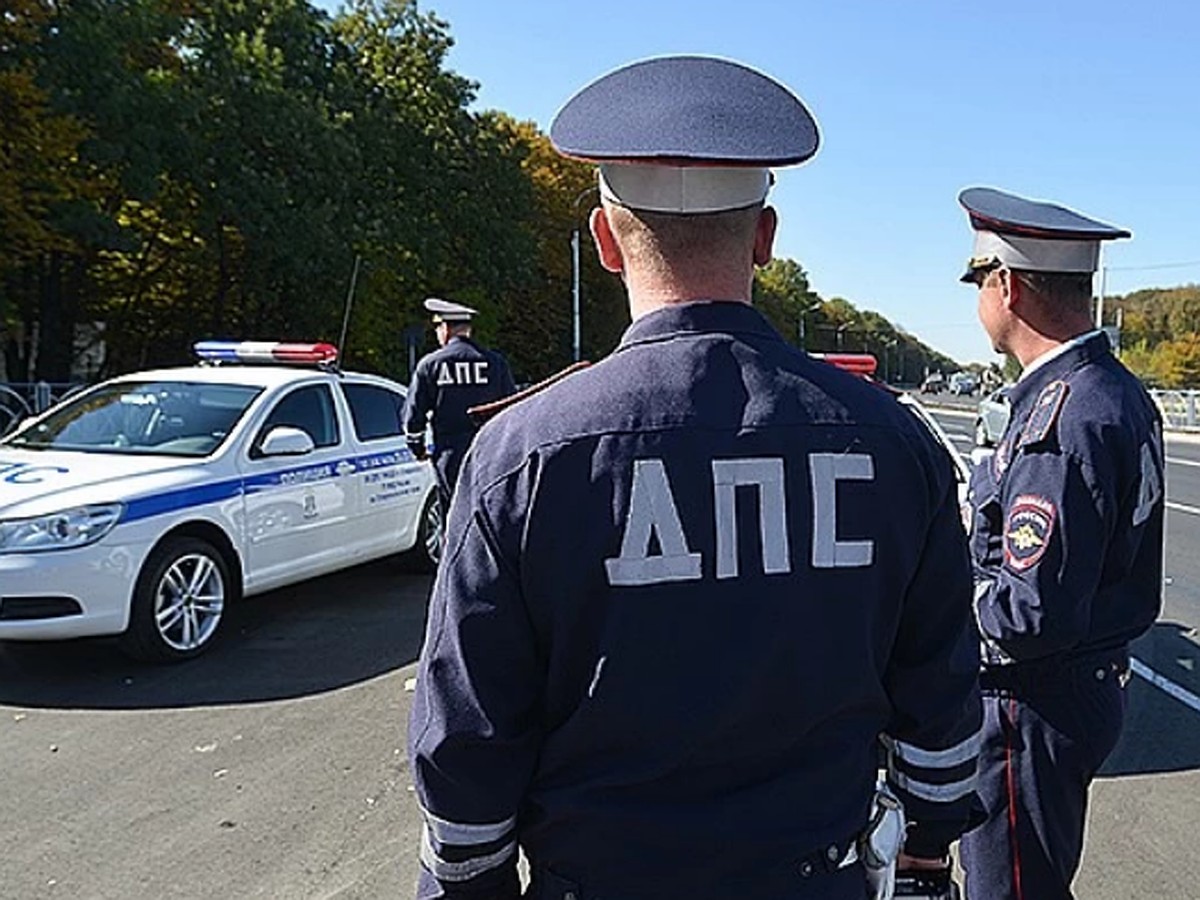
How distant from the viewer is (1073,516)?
228 cm

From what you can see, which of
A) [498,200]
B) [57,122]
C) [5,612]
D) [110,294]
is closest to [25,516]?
[5,612]

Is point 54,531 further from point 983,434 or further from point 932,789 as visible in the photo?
point 983,434

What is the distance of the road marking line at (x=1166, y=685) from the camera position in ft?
18.5

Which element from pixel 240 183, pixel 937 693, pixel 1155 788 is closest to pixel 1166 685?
pixel 1155 788

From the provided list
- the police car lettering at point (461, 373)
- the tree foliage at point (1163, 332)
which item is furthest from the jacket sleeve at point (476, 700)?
the tree foliage at point (1163, 332)

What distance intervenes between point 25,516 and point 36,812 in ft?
6.18

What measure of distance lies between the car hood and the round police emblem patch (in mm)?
4733

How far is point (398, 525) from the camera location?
805 centimetres

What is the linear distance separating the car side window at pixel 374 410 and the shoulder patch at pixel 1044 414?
5.90m

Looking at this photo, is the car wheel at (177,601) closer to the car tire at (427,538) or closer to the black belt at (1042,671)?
the car tire at (427,538)

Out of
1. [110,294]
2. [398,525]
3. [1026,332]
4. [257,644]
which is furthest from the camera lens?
[110,294]

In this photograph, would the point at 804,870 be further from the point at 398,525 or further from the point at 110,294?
the point at 110,294

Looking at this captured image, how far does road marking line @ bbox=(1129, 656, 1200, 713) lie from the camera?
5637 millimetres

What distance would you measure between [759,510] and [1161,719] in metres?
4.76
